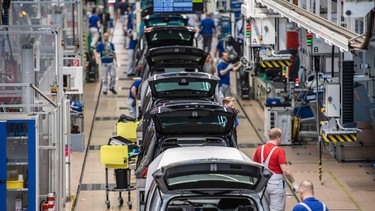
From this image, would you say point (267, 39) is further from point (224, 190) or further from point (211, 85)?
point (224, 190)

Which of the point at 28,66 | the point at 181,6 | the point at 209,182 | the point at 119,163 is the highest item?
the point at 181,6

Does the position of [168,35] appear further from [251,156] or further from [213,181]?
[213,181]

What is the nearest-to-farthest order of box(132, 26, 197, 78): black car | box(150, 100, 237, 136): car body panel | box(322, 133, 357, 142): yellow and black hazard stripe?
1. box(150, 100, 237, 136): car body panel
2. box(322, 133, 357, 142): yellow and black hazard stripe
3. box(132, 26, 197, 78): black car

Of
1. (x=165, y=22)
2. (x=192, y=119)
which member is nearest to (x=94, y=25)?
(x=165, y=22)

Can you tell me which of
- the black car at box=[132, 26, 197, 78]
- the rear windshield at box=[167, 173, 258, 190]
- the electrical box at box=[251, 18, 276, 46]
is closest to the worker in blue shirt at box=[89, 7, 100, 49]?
the black car at box=[132, 26, 197, 78]

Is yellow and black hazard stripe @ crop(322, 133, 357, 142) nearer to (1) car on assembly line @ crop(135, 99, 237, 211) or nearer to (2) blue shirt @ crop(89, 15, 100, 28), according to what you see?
(1) car on assembly line @ crop(135, 99, 237, 211)

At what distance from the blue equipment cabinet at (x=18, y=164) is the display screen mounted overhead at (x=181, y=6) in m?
16.3

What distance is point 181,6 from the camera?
3023 cm

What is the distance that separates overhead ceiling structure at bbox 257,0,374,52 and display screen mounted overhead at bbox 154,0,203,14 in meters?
12.8

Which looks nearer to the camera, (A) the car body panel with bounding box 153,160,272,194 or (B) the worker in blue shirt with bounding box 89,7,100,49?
(A) the car body panel with bounding box 153,160,272,194

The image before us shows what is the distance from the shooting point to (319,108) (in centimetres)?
2189

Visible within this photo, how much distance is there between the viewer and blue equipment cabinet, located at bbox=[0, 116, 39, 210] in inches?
546

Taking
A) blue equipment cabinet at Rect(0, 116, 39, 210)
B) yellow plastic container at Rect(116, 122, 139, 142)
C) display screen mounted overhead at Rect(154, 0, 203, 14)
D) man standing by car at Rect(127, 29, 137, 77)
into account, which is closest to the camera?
blue equipment cabinet at Rect(0, 116, 39, 210)

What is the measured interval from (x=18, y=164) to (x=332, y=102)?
6.57 meters
